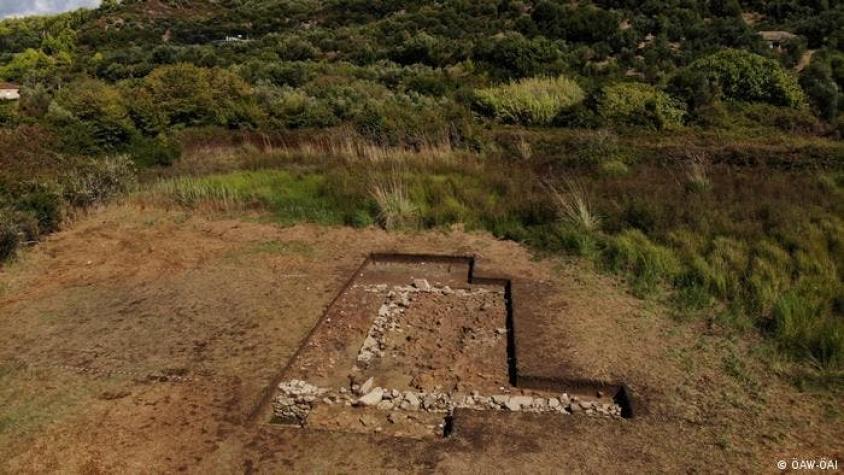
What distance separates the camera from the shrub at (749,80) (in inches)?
617

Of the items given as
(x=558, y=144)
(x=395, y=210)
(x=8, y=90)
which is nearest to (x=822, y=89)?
(x=558, y=144)

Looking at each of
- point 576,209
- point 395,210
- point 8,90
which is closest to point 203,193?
point 395,210

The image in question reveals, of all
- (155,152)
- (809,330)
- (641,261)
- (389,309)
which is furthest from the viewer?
(155,152)

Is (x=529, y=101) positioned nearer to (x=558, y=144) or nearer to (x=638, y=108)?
(x=638, y=108)

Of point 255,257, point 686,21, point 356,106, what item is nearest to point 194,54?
point 356,106

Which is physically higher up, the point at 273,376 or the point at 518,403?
the point at 273,376

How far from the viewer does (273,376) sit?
450cm

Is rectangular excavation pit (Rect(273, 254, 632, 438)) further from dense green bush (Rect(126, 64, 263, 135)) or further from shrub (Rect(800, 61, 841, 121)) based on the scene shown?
shrub (Rect(800, 61, 841, 121))

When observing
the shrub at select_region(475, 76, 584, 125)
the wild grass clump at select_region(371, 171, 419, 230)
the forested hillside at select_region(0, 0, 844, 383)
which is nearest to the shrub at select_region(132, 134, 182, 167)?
the forested hillside at select_region(0, 0, 844, 383)

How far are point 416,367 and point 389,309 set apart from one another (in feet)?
3.63

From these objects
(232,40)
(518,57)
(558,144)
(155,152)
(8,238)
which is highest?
(232,40)

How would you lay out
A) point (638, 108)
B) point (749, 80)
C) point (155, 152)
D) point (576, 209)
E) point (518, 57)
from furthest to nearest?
point (518, 57) < point (749, 80) < point (638, 108) < point (155, 152) < point (576, 209)

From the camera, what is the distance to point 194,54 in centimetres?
3025

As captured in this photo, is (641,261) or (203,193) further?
(203,193)
